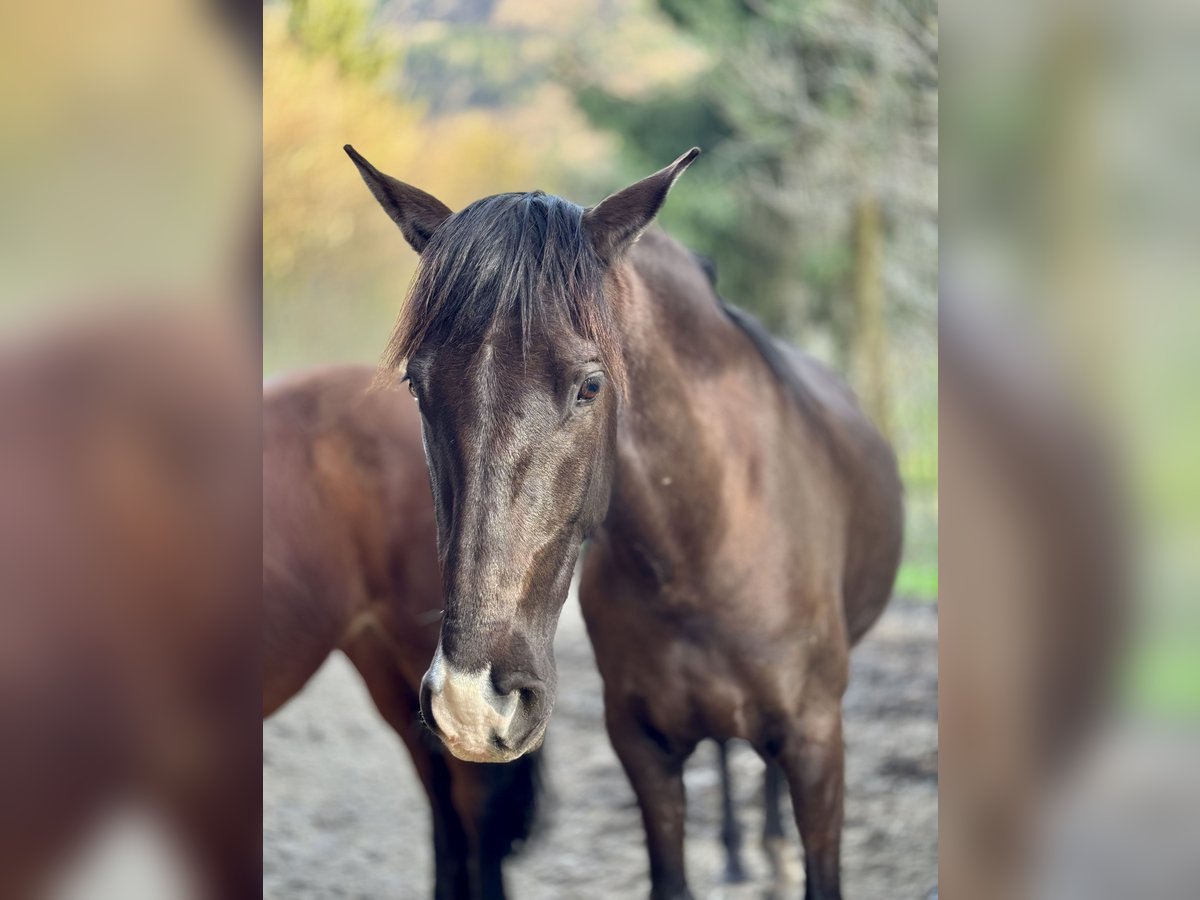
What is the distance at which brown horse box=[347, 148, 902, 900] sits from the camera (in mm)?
1279

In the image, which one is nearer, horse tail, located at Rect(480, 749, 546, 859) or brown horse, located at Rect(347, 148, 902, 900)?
brown horse, located at Rect(347, 148, 902, 900)

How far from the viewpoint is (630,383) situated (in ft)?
5.12

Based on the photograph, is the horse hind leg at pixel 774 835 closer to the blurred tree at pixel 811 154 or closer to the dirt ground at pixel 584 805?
the dirt ground at pixel 584 805

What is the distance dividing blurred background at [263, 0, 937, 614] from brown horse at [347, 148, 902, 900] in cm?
120

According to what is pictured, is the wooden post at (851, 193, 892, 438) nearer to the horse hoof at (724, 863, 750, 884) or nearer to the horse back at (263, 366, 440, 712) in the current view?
the horse hoof at (724, 863, 750, 884)

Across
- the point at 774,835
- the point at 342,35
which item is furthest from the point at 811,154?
the point at 774,835

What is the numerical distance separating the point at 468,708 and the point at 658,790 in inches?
30.8

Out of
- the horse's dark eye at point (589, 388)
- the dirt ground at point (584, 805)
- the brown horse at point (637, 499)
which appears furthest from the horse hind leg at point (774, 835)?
the horse's dark eye at point (589, 388)

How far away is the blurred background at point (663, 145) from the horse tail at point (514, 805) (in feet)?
3.91

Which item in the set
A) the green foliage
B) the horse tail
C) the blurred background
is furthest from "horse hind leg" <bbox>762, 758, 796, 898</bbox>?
the green foliage

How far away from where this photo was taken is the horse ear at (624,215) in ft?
4.56
